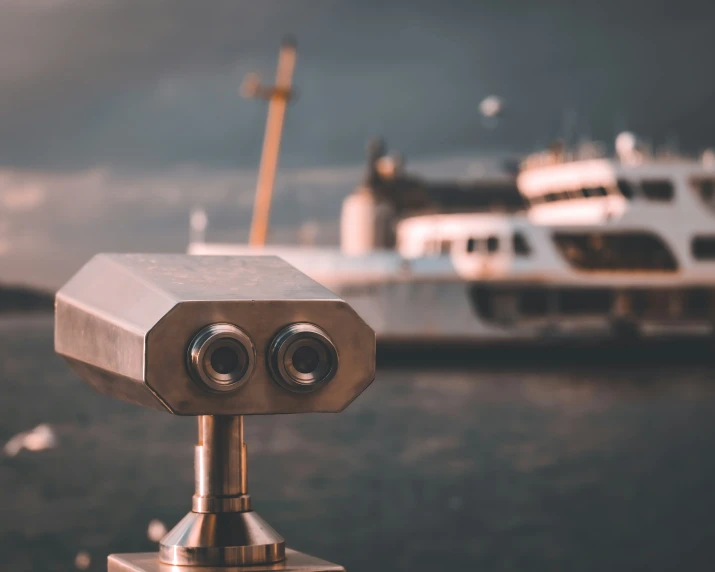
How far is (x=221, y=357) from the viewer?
148 centimetres

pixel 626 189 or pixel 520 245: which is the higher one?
pixel 626 189

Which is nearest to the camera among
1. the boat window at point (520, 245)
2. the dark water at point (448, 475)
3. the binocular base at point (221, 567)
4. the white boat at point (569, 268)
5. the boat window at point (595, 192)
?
the binocular base at point (221, 567)

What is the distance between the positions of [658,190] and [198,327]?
125ft

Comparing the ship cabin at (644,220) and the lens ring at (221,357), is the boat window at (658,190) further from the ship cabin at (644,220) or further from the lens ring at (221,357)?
the lens ring at (221,357)

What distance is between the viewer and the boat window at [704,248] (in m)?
38.3

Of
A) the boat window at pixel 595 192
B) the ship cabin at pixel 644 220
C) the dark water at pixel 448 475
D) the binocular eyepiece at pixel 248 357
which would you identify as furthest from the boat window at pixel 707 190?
the binocular eyepiece at pixel 248 357

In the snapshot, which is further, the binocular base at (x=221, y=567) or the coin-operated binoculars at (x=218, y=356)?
the binocular base at (x=221, y=567)

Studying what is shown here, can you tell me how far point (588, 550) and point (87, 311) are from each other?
49.7 ft

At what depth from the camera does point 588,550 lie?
1591 centimetres

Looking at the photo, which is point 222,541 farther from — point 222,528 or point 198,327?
point 198,327

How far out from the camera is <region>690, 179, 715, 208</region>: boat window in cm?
3828

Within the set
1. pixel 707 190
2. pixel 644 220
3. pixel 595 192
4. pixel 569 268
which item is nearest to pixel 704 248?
pixel 707 190

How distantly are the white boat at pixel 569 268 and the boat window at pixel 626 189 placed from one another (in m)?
0.03

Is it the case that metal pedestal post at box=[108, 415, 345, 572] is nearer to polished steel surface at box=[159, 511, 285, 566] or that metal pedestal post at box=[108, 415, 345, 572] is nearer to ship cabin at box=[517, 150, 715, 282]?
polished steel surface at box=[159, 511, 285, 566]
